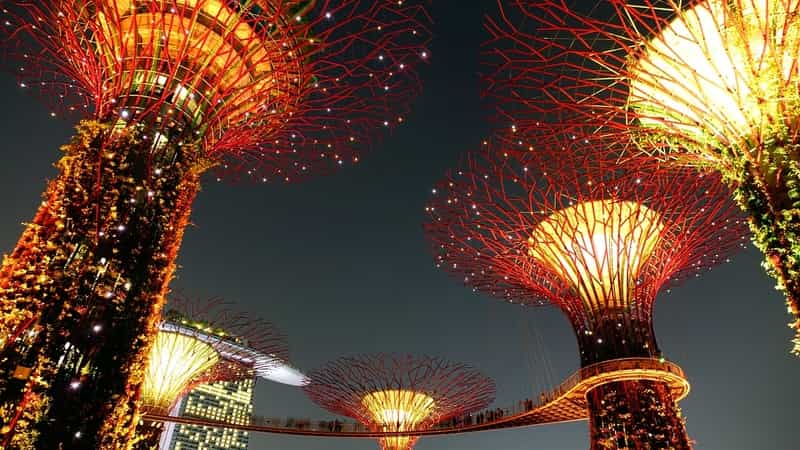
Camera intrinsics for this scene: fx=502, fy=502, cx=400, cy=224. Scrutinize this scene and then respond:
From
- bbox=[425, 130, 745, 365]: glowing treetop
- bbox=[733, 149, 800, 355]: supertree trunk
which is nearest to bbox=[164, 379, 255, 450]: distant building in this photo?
bbox=[425, 130, 745, 365]: glowing treetop

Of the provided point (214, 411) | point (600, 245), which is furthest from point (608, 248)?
point (214, 411)

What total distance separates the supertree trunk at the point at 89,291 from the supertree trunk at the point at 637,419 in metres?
10.9

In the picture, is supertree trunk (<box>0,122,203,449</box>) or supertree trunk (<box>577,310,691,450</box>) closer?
supertree trunk (<box>0,122,203,449</box>)

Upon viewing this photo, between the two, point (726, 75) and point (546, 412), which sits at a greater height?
point (726, 75)

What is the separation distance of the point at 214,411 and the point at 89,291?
103114mm

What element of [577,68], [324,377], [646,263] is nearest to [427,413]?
[324,377]

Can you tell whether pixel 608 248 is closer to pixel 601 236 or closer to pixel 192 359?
pixel 601 236

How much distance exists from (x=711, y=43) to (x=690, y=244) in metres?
7.70

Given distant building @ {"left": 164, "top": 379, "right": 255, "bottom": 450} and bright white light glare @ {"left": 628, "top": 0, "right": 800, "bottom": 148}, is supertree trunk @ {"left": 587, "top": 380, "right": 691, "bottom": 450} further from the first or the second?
distant building @ {"left": 164, "top": 379, "right": 255, "bottom": 450}

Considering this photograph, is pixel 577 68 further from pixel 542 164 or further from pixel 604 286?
pixel 604 286

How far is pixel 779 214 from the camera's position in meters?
6.23

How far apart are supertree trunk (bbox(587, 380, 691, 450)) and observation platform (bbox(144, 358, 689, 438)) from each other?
9.7 inches

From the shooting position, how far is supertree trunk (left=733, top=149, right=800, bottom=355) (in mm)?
5977

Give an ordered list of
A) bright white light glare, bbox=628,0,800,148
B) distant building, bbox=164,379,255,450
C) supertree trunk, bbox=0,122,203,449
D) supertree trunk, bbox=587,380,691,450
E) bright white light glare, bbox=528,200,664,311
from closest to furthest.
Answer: supertree trunk, bbox=0,122,203,449
bright white light glare, bbox=628,0,800,148
supertree trunk, bbox=587,380,691,450
bright white light glare, bbox=528,200,664,311
distant building, bbox=164,379,255,450
